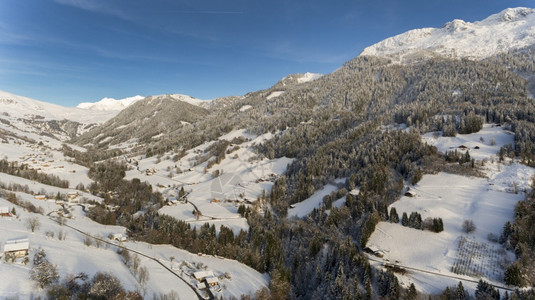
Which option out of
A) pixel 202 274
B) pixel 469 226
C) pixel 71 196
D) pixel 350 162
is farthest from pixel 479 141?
A: pixel 71 196

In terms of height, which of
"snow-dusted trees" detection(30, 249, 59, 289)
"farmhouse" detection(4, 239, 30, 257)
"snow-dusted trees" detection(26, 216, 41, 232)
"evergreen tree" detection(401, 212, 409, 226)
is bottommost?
"evergreen tree" detection(401, 212, 409, 226)

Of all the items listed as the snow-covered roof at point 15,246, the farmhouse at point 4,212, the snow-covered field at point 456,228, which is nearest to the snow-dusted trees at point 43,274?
the snow-covered roof at point 15,246

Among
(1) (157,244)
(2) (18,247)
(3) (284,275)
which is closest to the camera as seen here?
(2) (18,247)

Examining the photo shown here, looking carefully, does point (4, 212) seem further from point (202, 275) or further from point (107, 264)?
point (202, 275)

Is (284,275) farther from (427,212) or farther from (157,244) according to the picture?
(427,212)

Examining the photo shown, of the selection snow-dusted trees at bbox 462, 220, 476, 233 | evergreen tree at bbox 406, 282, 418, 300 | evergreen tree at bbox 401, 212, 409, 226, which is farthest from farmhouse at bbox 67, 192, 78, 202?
snow-dusted trees at bbox 462, 220, 476, 233

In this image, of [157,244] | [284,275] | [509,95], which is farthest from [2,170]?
[509,95]

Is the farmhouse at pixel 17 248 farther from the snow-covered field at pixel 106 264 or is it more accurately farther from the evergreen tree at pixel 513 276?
the evergreen tree at pixel 513 276

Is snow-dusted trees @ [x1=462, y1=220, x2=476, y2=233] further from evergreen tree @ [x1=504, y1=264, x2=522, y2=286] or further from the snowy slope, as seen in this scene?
the snowy slope
